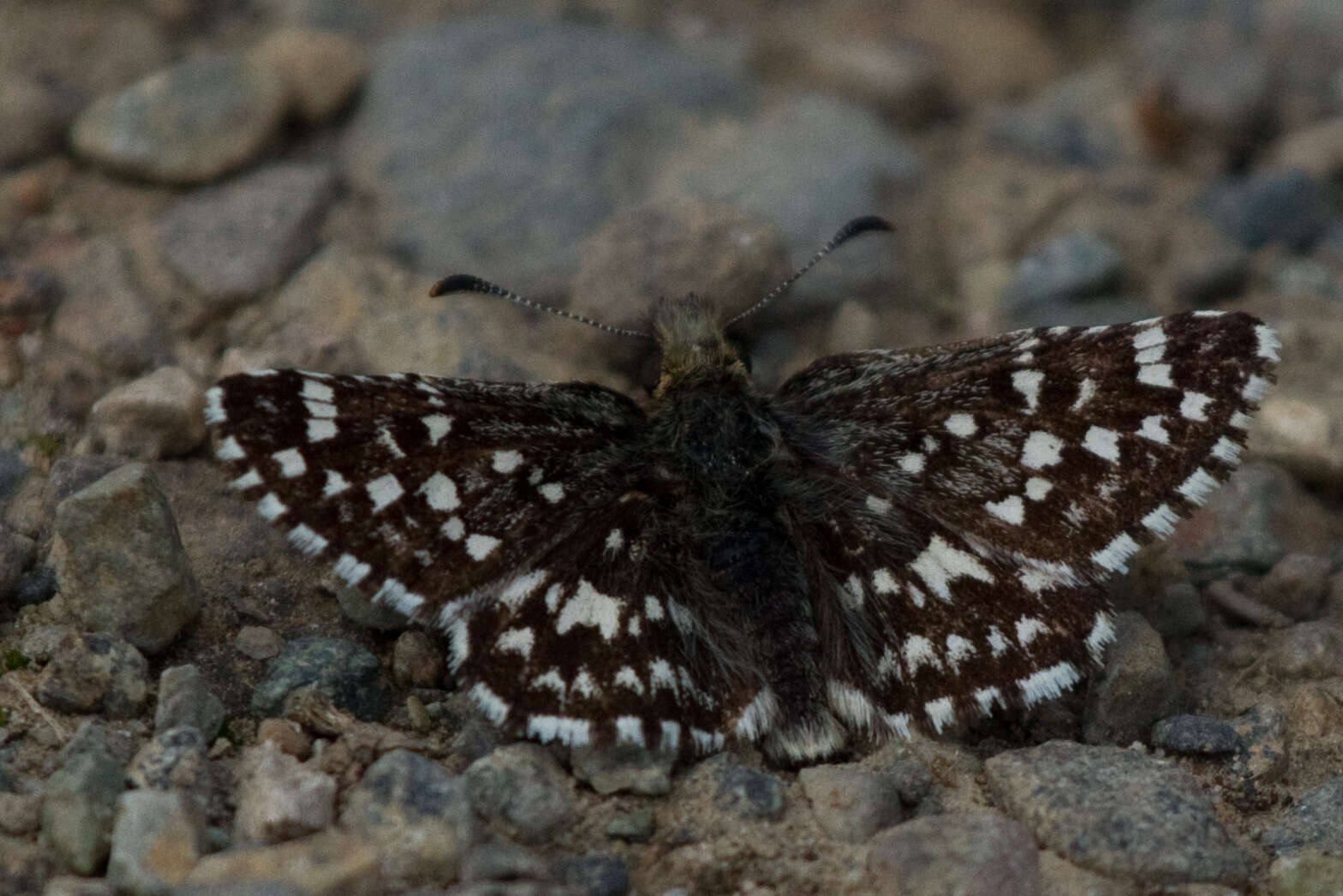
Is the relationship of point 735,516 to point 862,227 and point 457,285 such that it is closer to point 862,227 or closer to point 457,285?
point 457,285

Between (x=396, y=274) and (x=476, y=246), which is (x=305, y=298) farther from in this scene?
(x=476, y=246)

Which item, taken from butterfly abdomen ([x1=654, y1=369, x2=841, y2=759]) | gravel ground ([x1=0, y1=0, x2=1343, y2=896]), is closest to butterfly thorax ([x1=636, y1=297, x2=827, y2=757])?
butterfly abdomen ([x1=654, y1=369, x2=841, y2=759])

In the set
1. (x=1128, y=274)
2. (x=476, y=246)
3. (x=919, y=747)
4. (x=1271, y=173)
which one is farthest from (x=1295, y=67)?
(x=919, y=747)

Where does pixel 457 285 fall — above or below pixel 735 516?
above

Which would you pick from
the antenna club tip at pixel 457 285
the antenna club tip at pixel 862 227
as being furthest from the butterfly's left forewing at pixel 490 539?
the antenna club tip at pixel 862 227

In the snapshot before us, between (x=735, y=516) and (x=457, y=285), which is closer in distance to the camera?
(x=735, y=516)

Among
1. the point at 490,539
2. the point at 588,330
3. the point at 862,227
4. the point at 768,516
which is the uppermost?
the point at 862,227

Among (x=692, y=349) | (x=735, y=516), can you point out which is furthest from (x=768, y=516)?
(x=692, y=349)

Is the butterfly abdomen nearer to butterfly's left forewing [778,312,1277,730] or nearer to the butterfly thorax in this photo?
the butterfly thorax
